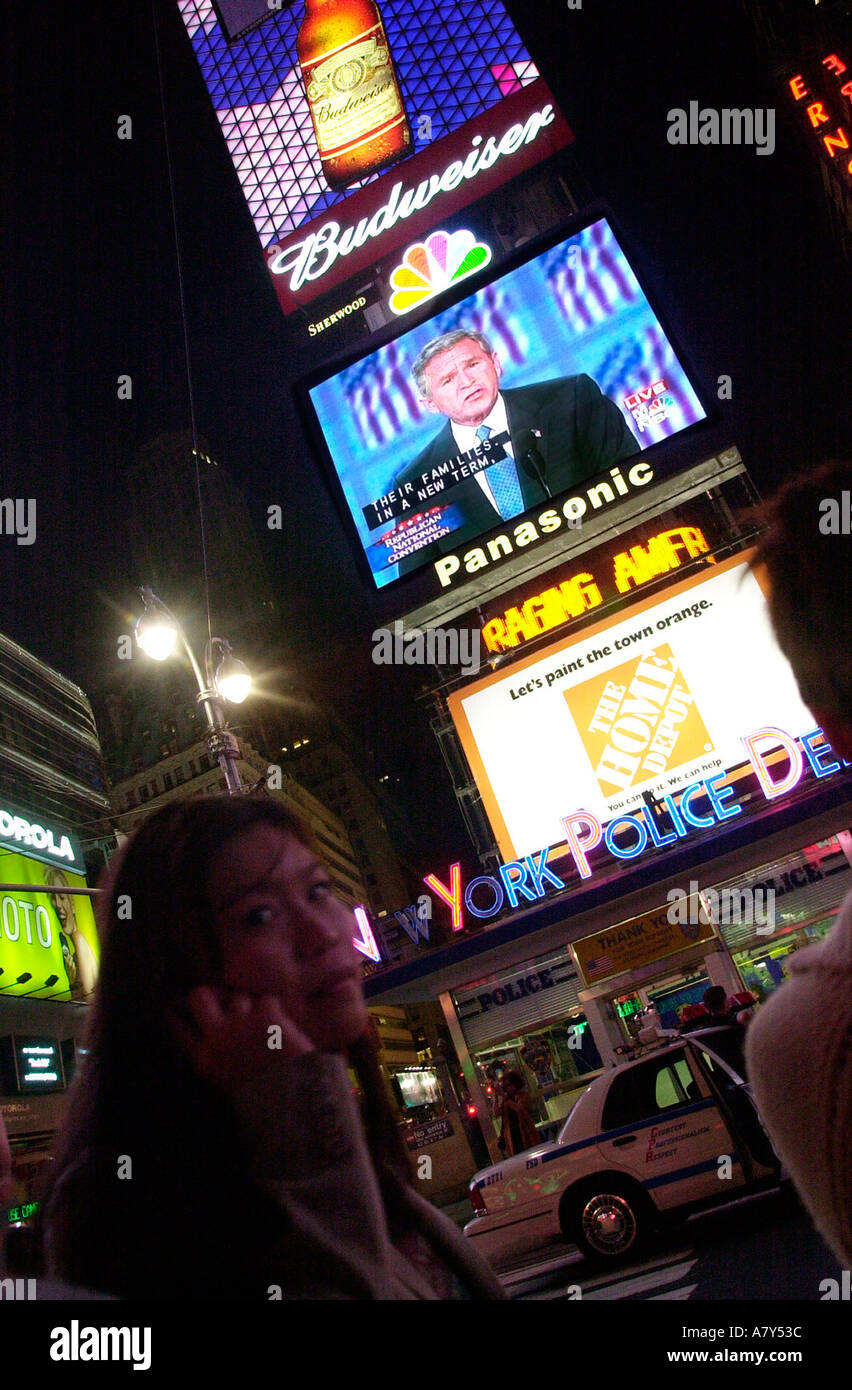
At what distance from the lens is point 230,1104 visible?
120 centimetres

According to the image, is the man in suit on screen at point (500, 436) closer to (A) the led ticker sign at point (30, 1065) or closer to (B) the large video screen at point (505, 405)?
(B) the large video screen at point (505, 405)

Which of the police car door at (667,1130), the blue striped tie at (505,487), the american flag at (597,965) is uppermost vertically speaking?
the blue striped tie at (505,487)

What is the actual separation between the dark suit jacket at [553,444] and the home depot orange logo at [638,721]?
4193 mm

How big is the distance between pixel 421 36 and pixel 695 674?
19039mm

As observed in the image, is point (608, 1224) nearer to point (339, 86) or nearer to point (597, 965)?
point (597, 965)

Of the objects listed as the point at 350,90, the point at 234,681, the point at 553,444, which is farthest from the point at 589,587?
the point at 350,90

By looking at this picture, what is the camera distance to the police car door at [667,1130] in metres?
7.93

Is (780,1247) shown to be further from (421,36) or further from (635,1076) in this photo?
(421,36)

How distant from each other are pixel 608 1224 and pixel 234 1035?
8.19m

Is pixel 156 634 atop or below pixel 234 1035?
atop

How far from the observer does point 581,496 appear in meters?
18.6

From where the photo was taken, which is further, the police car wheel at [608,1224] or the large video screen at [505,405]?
the large video screen at [505,405]

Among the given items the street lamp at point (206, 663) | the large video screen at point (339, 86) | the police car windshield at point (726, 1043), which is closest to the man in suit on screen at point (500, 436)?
the large video screen at point (339, 86)
